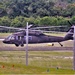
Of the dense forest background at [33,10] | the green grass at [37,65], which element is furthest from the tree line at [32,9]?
the green grass at [37,65]

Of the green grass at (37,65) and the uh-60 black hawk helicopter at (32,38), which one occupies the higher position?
the green grass at (37,65)

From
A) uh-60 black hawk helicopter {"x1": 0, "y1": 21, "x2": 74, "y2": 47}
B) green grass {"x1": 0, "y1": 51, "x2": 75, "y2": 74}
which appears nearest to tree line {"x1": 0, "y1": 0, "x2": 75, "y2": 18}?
uh-60 black hawk helicopter {"x1": 0, "y1": 21, "x2": 74, "y2": 47}

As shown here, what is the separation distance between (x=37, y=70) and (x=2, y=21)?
25.7 meters

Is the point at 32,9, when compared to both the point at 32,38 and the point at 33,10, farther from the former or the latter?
the point at 32,38

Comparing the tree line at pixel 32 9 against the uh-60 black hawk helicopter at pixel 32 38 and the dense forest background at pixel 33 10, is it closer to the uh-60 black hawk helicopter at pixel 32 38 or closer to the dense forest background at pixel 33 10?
the dense forest background at pixel 33 10

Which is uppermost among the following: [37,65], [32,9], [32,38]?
[37,65]

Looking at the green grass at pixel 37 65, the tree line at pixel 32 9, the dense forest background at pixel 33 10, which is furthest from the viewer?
the tree line at pixel 32 9

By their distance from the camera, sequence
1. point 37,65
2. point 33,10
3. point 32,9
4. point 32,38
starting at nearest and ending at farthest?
point 37,65 < point 32,38 < point 32,9 < point 33,10

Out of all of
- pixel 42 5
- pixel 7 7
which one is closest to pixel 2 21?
pixel 7 7

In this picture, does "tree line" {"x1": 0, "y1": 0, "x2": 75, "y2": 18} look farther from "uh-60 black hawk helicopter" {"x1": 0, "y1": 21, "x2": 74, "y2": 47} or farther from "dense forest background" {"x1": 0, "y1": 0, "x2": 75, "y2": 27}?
"uh-60 black hawk helicopter" {"x1": 0, "y1": 21, "x2": 74, "y2": 47}

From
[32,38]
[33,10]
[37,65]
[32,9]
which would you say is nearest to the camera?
[37,65]

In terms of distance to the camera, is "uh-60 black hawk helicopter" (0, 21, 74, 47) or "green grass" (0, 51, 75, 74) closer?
"green grass" (0, 51, 75, 74)

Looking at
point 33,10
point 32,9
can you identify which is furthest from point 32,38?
point 33,10

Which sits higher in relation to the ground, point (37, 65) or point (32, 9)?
point (37, 65)
